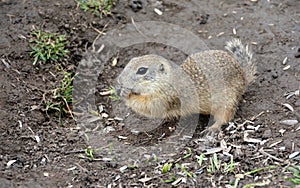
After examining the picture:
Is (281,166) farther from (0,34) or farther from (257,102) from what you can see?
(0,34)

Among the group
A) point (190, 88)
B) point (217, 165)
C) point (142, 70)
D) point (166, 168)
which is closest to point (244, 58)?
point (190, 88)

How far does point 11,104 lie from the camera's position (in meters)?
5.41

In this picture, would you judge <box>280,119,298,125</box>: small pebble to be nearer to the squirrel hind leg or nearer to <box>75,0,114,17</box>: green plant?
the squirrel hind leg

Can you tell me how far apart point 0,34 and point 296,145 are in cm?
382

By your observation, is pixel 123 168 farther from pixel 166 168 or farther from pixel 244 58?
pixel 244 58

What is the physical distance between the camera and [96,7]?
22.8ft

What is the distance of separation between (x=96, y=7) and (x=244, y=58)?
2289 millimetres

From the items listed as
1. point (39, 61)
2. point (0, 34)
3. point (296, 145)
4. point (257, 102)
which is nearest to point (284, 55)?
point (257, 102)

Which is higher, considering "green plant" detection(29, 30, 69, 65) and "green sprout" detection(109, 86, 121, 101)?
"green plant" detection(29, 30, 69, 65)

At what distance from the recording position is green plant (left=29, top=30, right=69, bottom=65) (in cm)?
615

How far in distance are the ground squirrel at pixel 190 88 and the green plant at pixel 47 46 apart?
1336mm

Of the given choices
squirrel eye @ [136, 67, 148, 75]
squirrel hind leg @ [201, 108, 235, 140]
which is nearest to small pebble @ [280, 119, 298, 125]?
squirrel hind leg @ [201, 108, 235, 140]

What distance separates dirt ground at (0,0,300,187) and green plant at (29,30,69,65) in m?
0.10

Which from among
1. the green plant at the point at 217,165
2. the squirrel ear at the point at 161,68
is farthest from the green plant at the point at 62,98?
the green plant at the point at 217,165
